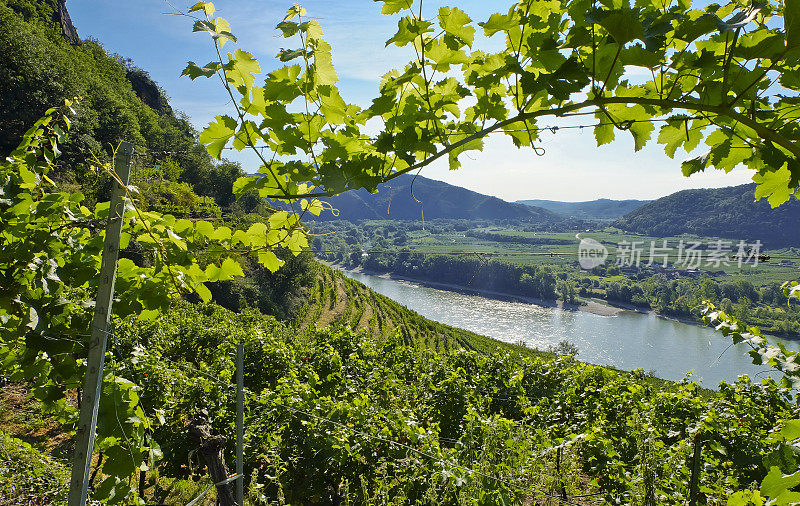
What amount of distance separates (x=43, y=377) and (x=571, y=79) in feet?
6.94

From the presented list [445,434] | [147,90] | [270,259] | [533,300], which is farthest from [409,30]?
[533,300]

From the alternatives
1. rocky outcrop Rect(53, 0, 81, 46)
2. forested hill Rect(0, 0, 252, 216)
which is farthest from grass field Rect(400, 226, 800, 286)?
rocky outcrop Rect(53, 0, 81, 46)

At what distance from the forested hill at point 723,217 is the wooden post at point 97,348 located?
7772cm

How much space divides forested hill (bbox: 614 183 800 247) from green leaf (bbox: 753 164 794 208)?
250 feet

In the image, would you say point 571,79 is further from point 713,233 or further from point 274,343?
point 713,233

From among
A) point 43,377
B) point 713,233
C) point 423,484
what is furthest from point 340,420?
point 713,233

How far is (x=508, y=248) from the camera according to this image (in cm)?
9950

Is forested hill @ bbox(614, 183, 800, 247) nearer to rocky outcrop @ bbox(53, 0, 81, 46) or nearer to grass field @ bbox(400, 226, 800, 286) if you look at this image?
Result: grass field @ bbox(400, 226, 800, 286)

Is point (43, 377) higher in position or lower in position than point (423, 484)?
higher

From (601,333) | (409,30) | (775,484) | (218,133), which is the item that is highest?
(409,30)

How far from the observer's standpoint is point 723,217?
76.2 meters

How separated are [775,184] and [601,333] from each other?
55.6 m

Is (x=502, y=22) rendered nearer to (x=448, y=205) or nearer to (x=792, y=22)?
(x=792, y=22)

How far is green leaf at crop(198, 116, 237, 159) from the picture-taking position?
3.45 ft
